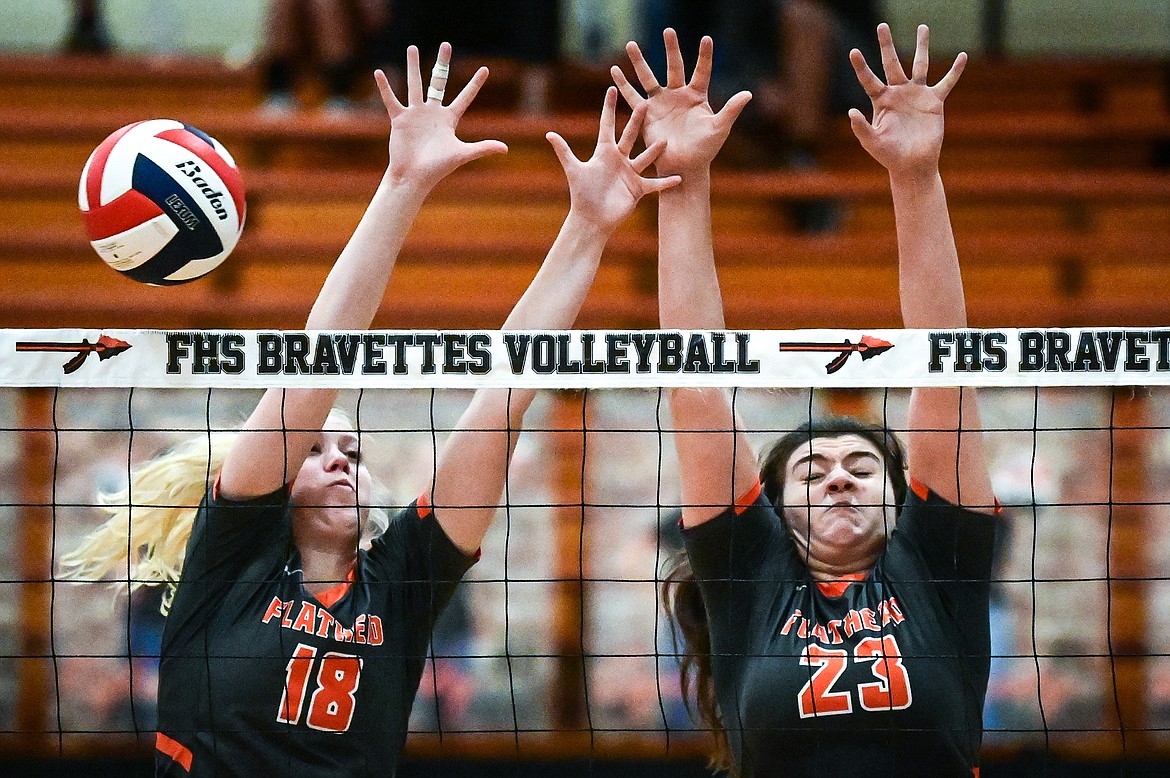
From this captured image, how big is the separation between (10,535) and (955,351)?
4382mm

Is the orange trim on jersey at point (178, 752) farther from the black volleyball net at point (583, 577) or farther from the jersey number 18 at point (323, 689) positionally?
the black volleyball net at point (583, 577)

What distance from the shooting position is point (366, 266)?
2783 millimetres

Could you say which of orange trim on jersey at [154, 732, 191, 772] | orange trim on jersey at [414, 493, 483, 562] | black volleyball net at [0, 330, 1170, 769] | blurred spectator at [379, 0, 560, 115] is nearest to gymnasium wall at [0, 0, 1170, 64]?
blurred spectator at [379, 0, 560, 115]

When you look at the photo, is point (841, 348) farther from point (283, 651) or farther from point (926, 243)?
point (283, 651)

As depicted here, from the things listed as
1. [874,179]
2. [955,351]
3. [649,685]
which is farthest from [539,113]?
[955,351]

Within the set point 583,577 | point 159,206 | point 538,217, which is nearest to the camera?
point 159,206

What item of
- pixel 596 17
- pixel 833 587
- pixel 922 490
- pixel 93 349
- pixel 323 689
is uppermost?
pixel 596 17

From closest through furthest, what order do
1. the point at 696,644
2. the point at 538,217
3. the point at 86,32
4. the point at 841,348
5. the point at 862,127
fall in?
the point at 862,127 → the point at 841,348 → the point at 696,644 → the point at 538,217 → the point at 86,32

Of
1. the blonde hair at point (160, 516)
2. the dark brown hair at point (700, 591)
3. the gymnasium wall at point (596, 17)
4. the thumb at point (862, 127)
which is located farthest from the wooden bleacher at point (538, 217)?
the thumb at point (862, 127)

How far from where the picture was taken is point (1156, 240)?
6.67 m

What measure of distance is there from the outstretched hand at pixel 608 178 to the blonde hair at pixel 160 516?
110 centimetres

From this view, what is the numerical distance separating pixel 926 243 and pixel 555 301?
2.76ft

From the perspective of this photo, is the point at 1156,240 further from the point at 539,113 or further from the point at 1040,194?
the point at 539,113

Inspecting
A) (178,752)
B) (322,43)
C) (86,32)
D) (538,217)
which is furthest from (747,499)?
(86,32)
